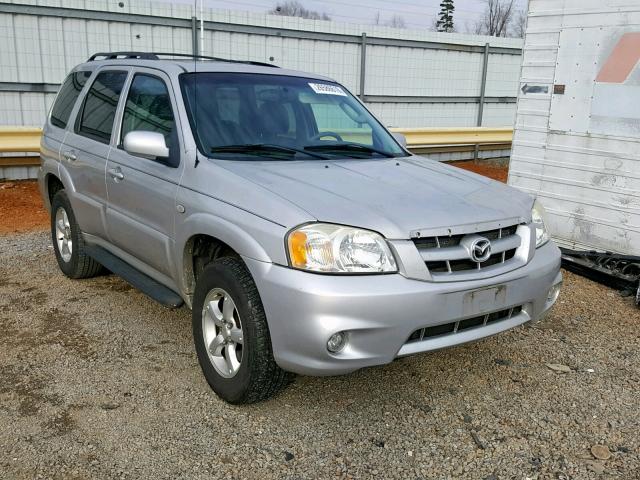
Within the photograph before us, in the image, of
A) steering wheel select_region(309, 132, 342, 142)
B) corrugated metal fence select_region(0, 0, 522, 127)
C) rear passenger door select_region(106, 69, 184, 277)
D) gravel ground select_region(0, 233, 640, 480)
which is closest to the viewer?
gravel ground select_region(0, 233, 640, 480)

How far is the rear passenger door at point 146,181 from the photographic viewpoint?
380 cm

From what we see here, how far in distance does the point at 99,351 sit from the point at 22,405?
759mm

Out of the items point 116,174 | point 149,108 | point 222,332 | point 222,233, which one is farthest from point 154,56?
point 222,332

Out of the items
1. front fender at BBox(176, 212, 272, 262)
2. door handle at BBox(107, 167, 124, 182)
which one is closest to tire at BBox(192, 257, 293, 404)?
front fender at BBox(176, 212, 272, 262)

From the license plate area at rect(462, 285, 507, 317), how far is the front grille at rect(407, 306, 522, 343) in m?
0.06

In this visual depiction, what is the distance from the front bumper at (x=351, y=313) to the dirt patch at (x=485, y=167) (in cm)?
1013

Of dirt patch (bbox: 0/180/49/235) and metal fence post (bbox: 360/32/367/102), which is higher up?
metal fence post (bbox: 360/32/367/102)

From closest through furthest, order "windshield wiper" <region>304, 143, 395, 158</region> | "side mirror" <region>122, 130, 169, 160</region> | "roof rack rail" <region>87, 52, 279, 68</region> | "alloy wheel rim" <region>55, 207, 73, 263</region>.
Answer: "side mirror" <region>122, 130, 169, 160</region> < "windshield wiper" <region>304, 143, 395, 158</region> < "roof rack rail" <region>87, 52, 279, 68</region> < "alloy wheel rim" <region>55, 207, 73, 263</region>

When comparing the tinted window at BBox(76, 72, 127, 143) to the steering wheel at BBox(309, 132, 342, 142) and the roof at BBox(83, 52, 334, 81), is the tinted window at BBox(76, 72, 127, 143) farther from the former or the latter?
the steering wheel at BBox(309, 132, 342, 142)

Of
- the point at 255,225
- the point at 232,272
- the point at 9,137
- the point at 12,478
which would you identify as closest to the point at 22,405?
the point at 12,478

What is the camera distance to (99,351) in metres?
4.13

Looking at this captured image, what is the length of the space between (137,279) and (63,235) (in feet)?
5.76

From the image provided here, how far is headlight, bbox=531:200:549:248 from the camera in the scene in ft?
12.1

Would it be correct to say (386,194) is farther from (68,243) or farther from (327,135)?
(68,243)
